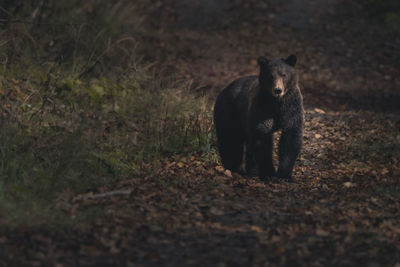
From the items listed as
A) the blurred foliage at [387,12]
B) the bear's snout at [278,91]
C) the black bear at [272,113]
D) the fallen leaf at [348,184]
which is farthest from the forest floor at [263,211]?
the blurred foliage at [387,12]

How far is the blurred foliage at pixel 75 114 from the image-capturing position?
508cm

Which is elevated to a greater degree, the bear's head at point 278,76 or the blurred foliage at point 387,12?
the blurred foliage at point 387,12

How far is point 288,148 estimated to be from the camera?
19.3ft

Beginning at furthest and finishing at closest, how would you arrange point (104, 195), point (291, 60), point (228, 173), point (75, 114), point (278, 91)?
point (75, 114)
point (228, 173)
point (291, 60)
point (278, 91)
point (104, 195)

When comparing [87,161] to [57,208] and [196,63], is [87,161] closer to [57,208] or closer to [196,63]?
[57,208]

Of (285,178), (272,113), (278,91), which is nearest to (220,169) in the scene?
(285,178)

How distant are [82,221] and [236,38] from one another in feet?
32.1

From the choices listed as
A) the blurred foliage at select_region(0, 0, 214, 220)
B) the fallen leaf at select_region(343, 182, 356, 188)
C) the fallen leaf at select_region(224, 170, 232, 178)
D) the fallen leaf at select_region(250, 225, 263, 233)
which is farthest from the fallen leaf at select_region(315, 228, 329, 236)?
the blurred foliage at select_region(0, 0, 214, 220)

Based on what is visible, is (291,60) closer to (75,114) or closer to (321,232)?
(321,232)

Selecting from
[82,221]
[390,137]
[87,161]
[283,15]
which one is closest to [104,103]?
[87,161]

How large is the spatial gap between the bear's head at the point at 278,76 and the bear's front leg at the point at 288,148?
0.44 metres

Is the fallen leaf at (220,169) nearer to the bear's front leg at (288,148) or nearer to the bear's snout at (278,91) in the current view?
the bear's front leg at (288,148)

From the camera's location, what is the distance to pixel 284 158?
5887 mm

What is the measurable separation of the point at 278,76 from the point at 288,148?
800 millimetres
